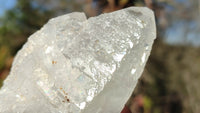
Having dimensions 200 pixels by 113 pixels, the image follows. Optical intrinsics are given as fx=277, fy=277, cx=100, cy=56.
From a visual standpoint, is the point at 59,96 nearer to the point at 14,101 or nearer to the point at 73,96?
the point at 73,96

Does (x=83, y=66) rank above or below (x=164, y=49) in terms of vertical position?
above

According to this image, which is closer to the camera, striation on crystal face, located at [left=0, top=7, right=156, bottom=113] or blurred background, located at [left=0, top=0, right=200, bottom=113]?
striation on crystal face, located at [left=0, top=7, right=156, bottom=113]

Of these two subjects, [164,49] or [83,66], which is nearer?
[83,66]

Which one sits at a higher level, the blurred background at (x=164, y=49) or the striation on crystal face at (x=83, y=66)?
the striation on crystal face at (x=83, y=66)

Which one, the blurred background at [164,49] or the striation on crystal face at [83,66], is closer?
the striation on crystal face at [83,66]
